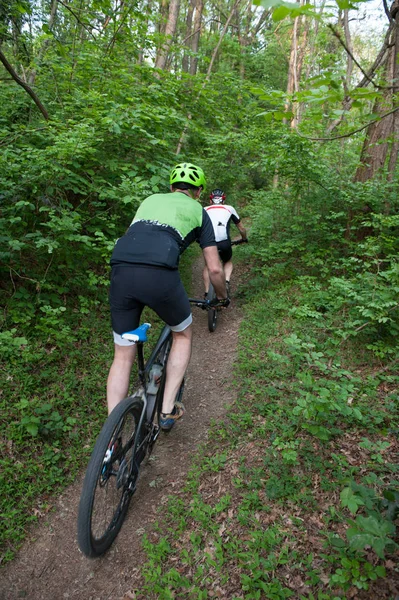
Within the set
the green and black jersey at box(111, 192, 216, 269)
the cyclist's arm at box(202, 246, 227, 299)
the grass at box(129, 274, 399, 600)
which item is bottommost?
the grass at box(129, 274, 399, 600)

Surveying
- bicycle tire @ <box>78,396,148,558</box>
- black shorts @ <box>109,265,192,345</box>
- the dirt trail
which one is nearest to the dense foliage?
the dirt trail

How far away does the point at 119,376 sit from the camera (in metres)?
2.79

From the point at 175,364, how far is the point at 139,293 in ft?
2.79

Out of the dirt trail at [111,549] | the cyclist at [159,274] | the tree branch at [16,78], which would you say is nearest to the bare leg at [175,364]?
the cyclist at [159,274]

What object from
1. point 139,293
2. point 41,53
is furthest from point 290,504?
point 41,53

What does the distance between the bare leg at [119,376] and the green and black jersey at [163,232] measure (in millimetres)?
737

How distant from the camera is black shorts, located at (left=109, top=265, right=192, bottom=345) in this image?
2574 millimetres

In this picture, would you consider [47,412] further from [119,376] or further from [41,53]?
[41,53]

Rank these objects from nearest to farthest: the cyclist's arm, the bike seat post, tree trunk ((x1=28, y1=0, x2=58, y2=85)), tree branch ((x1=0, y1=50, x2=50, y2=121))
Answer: the bike seat post < the cyclist's arm < tree branch ((x1=0, y1=50, x2=50, y2=121)) < tree trunk ((x1=28, y1=0, x2=58, y2=85))

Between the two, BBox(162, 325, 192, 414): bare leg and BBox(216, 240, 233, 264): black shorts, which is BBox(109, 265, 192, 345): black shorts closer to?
BBox(162, 325, 192, 414): bare leg

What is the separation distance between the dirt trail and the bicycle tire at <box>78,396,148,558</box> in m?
0.17

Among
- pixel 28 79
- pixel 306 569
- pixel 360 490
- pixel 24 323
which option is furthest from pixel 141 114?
pixel 306 569

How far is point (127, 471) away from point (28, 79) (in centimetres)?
800

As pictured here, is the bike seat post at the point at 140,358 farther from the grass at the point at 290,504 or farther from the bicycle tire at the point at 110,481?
the grass at the point at 290,504
